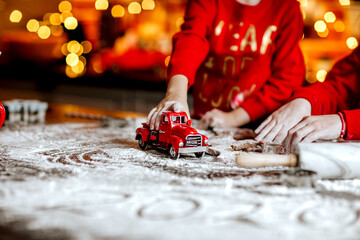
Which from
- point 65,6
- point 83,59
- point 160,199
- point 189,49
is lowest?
point 160,199

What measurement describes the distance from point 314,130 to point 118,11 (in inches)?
157

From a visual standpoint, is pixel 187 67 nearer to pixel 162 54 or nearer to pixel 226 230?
pixel 226 230

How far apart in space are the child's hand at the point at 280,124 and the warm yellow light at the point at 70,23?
13.6 feet

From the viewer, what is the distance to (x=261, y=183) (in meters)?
0.73

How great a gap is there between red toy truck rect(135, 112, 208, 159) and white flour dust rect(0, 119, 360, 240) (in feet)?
0.09

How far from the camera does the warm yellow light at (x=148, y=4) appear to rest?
14.4ft

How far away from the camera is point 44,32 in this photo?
5148 mm

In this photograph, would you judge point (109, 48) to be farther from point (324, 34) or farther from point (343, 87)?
point (343, 87)

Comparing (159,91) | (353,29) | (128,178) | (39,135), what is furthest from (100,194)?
(159,91)

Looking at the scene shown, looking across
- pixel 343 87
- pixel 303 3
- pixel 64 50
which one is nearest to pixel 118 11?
pixel 64 50

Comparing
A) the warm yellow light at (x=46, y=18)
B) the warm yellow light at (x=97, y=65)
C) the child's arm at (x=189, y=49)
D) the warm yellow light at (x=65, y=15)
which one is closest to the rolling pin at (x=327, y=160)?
the child's arm at (x=189, y=49)

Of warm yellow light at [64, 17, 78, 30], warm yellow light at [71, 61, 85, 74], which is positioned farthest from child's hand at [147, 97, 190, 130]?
warm yellow light at [64, 17, 78, 30]

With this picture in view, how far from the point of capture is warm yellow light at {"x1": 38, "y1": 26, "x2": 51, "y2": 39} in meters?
5.03

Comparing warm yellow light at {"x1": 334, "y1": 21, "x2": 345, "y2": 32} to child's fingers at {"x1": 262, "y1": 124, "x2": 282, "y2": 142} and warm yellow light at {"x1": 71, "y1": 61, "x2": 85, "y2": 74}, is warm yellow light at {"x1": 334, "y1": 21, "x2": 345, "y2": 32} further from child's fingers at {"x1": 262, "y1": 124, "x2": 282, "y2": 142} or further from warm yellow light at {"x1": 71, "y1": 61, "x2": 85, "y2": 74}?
warm yellow light at {"x1": 71, "y1": 61, "x2": 85, "y2": 74}
